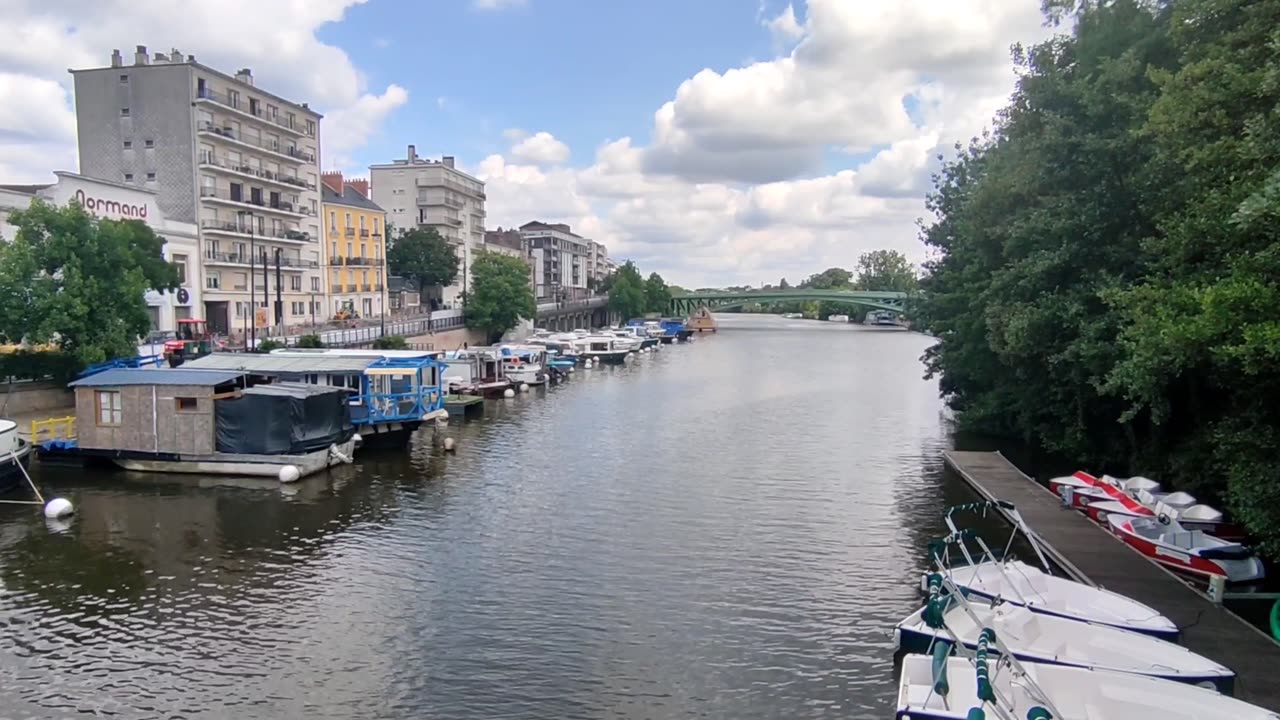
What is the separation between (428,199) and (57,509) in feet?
268

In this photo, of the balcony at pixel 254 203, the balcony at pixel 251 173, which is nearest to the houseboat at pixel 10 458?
the balcony at pixel 254 203

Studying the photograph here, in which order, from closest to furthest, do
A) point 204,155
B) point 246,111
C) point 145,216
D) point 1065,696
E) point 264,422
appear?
1. point 1065,696
2. point 264,422
3. point 145,216
4. point 204,155
5. point 246,111

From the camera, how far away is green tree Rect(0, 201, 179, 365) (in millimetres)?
33125

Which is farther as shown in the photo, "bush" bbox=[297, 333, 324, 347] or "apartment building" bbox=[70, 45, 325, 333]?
"apartment building" bbox=[70, 45, 325, 333]

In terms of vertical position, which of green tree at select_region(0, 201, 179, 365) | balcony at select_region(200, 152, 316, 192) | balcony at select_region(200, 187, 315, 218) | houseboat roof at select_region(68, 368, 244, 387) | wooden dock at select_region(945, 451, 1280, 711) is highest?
balcony at select_region(200, 152, 316, 192)

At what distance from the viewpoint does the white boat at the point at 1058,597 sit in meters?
13.5

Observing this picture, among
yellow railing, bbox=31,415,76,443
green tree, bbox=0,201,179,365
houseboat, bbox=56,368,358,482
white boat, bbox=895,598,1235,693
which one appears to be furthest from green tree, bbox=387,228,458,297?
white boat, bbox=895,598,1235,693

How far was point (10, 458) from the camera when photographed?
82.8 ft

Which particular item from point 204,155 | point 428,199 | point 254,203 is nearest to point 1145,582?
point 204,155

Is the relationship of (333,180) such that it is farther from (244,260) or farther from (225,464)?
(225,464)

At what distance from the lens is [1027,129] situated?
25.7 m

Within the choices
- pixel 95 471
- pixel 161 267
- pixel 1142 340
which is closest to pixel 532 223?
pixel 161 267

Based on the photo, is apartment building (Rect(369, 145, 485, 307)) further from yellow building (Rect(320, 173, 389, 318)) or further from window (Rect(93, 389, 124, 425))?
window (Rect(93, 389, 124, 425))

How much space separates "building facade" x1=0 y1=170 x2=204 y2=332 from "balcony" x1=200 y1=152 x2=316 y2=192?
4739mm
